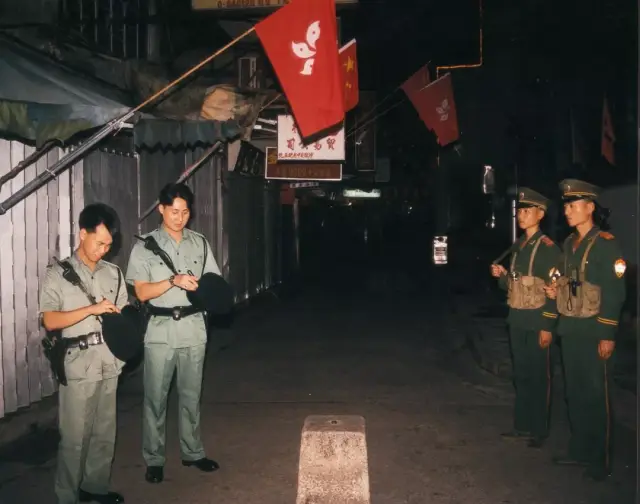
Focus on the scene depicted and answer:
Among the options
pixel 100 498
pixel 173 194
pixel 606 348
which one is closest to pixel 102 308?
pixel 173 194

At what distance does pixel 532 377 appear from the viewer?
6.18 m

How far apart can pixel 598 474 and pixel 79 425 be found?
4.02m

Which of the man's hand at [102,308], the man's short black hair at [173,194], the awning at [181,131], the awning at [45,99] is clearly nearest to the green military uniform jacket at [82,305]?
the man's hand at [102,308]

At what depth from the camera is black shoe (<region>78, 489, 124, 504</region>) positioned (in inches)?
192

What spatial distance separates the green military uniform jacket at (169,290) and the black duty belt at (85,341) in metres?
0.69

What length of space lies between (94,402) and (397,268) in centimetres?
2570

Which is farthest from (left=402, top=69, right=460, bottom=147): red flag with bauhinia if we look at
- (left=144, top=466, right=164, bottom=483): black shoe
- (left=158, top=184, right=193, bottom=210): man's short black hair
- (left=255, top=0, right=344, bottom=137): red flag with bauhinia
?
(left=144, top=466, right=164, bottom=483): black shoe

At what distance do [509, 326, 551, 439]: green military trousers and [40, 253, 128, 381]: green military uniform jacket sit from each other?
3.64 meters

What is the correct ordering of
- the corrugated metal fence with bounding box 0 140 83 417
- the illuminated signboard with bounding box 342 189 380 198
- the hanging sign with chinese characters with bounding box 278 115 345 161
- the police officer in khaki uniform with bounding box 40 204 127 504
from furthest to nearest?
the illuminated signboard with bounding box 342 189 380 198
the hanging sign with chinese characters with bounding box 278 115 345 161
the corrugated metal fence with bounding box 0 140 83 417
the police officer in khaki uniform with bounding box 40 204 127 504

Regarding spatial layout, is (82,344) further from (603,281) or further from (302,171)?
(302,171)

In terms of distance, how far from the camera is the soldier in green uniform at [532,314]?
6.05 metres

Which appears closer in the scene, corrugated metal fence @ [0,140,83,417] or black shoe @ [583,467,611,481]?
black shoe @ [583,467,611,481]

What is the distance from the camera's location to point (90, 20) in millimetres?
9133

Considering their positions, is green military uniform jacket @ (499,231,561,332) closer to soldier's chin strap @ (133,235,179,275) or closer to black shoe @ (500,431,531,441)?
black shoe @ (500,431,531,441)
